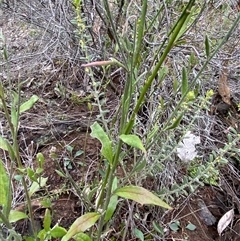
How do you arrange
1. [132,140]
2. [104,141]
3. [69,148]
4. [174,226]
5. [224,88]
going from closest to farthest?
1. [132,140]
2. [104,141]
3. [174,226]
4. [69,148]
5. [224,88]

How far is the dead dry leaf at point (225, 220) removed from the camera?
53.1 inches

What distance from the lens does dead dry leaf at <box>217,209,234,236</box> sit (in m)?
1.35

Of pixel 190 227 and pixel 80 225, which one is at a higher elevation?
pixel 80 225

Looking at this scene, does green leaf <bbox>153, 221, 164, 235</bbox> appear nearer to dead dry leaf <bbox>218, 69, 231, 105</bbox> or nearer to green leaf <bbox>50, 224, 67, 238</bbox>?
green leaf <bbox>50, 224, 67, 238</bbox>

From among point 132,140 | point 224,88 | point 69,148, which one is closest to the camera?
point 132,140

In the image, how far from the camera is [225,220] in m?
1.37

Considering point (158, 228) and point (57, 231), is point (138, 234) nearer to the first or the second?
point (158, 228)

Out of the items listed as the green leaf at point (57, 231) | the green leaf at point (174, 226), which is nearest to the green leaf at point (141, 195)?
the green leaf at point (57, 231)

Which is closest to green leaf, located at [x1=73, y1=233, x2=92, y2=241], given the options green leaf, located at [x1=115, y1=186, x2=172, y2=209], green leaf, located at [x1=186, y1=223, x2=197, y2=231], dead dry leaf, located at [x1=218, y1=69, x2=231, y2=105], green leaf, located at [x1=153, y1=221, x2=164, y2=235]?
green leaf, located at [x1=115, y1=186, x2=172, y2=209]

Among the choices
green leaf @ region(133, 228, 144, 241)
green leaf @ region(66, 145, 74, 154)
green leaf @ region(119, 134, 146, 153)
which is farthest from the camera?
green leaf @ region(66, 145, 74, 154)

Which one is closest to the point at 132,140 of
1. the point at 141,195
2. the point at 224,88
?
the point at 141,195

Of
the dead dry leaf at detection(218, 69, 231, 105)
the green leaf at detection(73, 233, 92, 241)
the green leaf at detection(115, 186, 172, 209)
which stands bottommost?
the green leaf at detection(73, 233, 92, 241)

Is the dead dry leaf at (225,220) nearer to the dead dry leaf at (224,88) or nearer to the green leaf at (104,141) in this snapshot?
the dead dry leaf at (224,88)

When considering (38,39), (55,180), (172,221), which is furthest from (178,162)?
(38,39)
